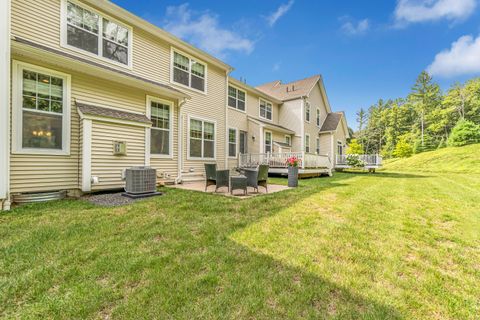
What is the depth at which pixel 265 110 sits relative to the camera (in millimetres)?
16047

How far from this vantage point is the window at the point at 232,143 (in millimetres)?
12617

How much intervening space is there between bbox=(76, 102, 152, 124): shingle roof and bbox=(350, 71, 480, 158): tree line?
2880cm

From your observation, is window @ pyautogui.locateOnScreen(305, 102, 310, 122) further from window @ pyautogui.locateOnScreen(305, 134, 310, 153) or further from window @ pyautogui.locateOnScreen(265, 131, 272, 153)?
window @ pyautogui.locateOnScreen(265, 131, 272, 153)

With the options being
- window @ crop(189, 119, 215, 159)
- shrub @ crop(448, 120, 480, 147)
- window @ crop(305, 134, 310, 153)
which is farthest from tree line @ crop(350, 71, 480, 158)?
window @ crop(189, 119, 215, 159)

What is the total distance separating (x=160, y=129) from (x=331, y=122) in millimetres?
17118

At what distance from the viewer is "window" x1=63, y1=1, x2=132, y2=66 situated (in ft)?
21.8

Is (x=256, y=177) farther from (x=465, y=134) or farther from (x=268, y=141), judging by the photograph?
(x=465, y=134)

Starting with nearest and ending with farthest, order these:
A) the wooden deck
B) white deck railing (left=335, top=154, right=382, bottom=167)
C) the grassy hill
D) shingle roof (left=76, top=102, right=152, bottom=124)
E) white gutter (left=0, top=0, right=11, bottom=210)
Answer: white gutter (left=0, top=0, right=11, bottom=210) → shingle roof (left=76, top=102, right=152, bottom=124) → the wooden deck → white deck railing (left=335, top=154, right=382, bottom=167) → the grassy hill

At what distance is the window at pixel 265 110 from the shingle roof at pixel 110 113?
9706 mm

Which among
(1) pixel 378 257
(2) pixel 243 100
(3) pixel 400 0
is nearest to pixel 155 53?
(2) pixel 243 100

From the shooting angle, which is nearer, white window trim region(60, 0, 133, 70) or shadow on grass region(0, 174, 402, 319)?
shadow on grass region(0, 174, 402, 319)

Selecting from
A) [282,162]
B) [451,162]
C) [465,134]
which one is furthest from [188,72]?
[465,134]

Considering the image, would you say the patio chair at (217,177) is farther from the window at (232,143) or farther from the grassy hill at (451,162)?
the grassy hill at (451,162)

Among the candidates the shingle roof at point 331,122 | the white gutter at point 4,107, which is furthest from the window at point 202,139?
the shingle roof at point 331,122
